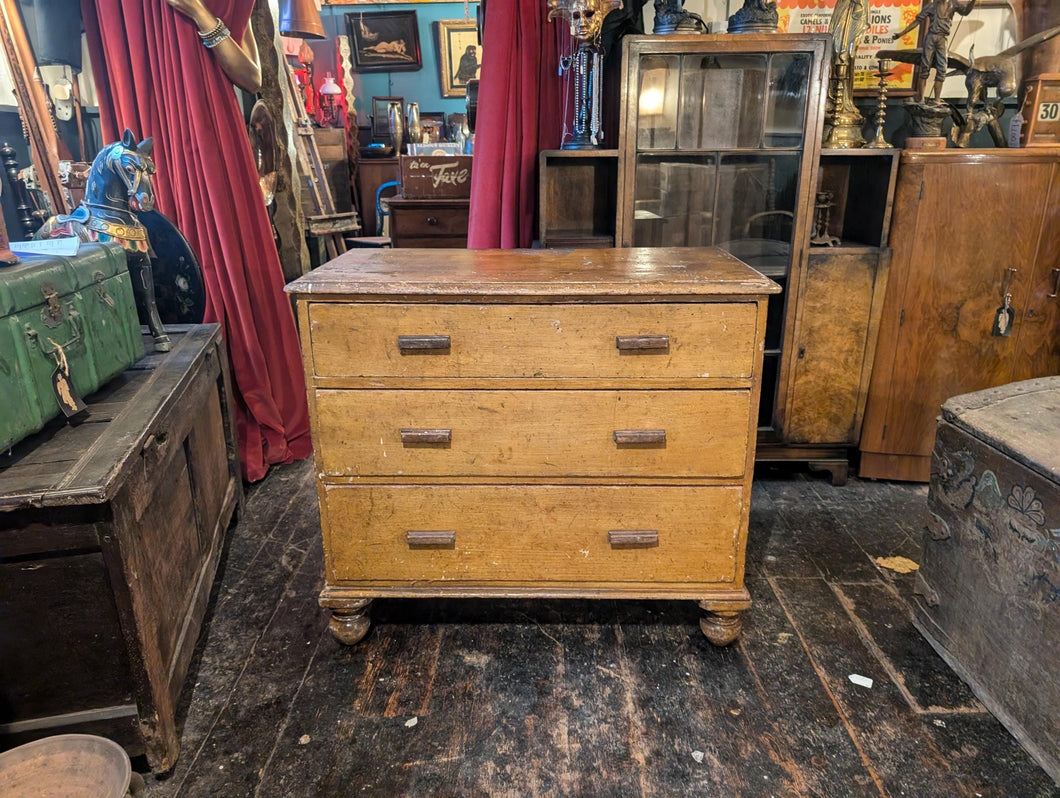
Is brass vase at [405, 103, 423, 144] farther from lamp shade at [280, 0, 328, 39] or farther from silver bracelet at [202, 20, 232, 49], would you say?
silver bracelet at [202, 20, 232, 49]

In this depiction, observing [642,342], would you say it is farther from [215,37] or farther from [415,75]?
[415,75]

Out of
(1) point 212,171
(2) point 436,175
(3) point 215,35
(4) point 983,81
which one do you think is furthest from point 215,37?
(4) point 983,81

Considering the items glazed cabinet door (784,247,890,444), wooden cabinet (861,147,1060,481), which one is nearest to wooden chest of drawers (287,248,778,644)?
glazed cabinet door (784,247,890,444)

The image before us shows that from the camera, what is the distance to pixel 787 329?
2.61 meters

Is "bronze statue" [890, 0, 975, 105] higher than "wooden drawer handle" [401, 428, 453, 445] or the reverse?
higher

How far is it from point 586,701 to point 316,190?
157 inches

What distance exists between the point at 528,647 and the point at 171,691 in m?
0.84

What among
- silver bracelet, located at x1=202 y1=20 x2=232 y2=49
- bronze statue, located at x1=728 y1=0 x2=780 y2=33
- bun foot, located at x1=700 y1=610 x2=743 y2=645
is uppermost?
bronze statue, located at x1=728 y1=0 x2=780 y2=33

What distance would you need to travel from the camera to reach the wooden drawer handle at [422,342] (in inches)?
61.9

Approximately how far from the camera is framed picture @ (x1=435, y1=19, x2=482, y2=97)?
5.62m

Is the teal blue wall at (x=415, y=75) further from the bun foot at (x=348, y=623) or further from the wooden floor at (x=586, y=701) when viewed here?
the bun foot at (x=348, y=623)

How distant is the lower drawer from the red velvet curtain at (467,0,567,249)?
128cm

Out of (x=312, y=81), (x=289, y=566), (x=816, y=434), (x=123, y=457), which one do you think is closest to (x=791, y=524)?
(x=816, y=434)

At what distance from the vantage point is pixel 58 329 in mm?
1400
